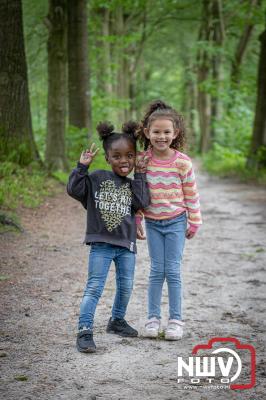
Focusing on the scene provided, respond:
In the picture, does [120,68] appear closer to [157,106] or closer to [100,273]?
[157,106]

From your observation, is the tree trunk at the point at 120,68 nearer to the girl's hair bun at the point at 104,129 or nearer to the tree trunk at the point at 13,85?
the tree trunk at the point at 13,85

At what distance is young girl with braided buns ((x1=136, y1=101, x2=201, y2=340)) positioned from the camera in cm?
475

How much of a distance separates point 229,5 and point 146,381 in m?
23.7

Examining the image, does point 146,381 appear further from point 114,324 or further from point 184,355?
point 114,324

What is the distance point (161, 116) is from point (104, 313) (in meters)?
1.95

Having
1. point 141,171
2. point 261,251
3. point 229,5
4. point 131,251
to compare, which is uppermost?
point 229,5

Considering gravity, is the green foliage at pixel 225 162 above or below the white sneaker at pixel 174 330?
below

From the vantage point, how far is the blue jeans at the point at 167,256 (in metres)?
4.81

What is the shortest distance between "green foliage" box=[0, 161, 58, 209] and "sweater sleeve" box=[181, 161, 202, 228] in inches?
→ 203

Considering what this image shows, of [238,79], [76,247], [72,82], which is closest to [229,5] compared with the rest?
[238,79]

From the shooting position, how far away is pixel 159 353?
437 cm

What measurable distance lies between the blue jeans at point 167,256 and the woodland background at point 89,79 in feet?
2.63

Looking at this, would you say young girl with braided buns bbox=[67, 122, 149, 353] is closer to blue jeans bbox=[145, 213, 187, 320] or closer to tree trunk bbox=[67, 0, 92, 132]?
blue jeans bbox=[145, 213, 187, 320]

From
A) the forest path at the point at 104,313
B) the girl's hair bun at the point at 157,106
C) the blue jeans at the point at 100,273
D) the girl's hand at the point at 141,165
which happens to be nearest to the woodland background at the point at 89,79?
the girl's hair bun at the point at 157,106
